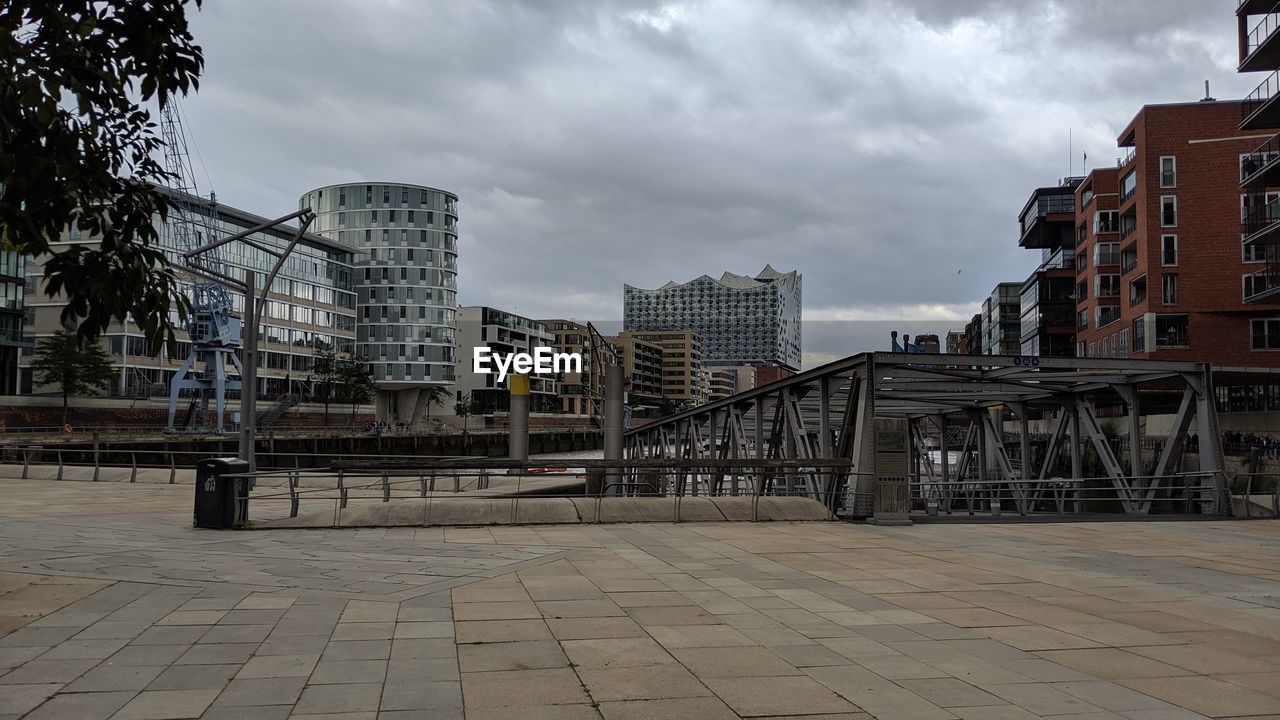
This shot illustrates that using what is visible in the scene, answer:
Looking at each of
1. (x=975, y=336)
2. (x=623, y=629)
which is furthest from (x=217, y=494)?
(x=975, y=336)

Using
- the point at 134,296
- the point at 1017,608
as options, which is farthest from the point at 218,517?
the point at 1017,608

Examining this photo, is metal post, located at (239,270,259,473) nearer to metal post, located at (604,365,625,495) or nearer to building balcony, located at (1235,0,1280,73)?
metal post, located at (604,365,625,495)

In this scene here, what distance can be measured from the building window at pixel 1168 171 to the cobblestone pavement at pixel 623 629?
5653 cm

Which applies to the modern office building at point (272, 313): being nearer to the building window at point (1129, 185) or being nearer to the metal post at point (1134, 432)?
the building window at point (1129, 185)

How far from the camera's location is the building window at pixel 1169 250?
206 ft

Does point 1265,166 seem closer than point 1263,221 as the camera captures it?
Yes

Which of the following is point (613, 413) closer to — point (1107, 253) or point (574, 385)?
point (1107, 253)

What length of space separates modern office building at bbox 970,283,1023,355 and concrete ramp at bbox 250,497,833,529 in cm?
10058

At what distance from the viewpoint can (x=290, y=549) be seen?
560 inches

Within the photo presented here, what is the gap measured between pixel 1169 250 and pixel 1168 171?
559cm

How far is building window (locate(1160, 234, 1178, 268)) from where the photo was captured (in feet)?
206

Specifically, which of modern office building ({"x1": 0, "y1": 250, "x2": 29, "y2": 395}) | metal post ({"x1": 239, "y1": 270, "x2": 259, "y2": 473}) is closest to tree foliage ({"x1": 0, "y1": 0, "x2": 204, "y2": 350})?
metal post ({"x1": 239, "y1": 270, "x2": 259, "y2": 473})

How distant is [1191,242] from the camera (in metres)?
62.4

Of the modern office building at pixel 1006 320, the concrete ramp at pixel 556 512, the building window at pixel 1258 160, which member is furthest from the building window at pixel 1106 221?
the concrete ramp at pixel 556 512
